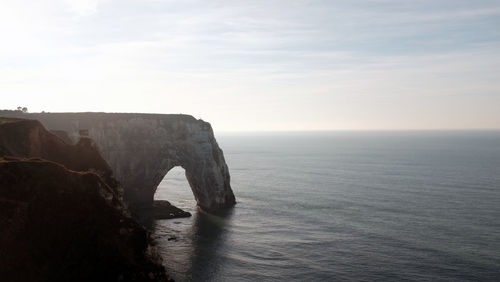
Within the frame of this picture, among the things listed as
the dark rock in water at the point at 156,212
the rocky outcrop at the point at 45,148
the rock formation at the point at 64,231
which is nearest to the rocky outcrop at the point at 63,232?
the rock formation at the point at 64,231

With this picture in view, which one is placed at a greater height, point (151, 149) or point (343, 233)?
point (151, 149)

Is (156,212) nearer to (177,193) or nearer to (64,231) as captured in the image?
(177,193)

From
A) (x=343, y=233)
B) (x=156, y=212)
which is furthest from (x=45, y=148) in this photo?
(x=343, y=233)

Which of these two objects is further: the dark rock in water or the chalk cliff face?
the chalk cliff face

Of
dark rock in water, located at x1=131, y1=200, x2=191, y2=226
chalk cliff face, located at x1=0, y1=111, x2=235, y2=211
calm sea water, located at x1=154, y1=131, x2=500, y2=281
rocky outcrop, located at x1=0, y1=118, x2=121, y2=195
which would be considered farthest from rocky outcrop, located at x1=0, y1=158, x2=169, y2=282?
chalk cliff face, located at x1=0, y1=111, x2=235, y2=211

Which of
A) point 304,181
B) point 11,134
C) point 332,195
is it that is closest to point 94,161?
point 11,134

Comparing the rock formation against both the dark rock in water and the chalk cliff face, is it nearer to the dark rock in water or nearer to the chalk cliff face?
the dark rock in water

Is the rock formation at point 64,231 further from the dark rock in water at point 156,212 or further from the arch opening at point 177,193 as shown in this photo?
Result: the arch opening at point 177,193
